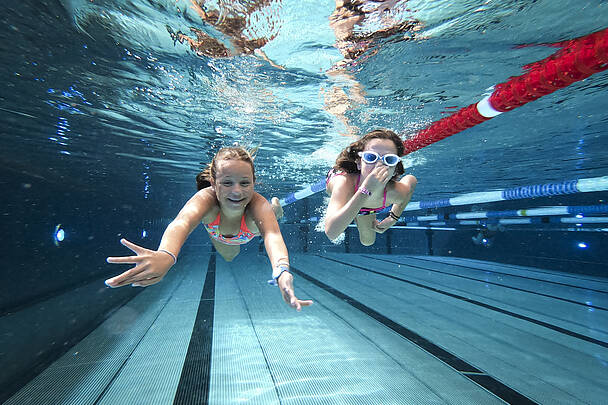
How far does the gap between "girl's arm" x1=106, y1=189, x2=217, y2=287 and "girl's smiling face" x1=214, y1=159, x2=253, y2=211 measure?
26 cm

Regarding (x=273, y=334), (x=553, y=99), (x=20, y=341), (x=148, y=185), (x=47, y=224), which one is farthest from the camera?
(x=148, y=185)

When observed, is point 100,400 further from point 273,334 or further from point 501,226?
point 501,226

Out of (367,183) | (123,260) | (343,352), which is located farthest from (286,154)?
(123,260)

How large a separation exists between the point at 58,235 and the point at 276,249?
31.5ft

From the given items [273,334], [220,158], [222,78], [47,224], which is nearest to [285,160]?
[222,78]

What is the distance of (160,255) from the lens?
1.98 metres

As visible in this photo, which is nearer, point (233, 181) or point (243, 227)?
point (233, 181)

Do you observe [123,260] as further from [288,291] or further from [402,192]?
[402,192]

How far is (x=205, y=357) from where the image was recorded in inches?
135

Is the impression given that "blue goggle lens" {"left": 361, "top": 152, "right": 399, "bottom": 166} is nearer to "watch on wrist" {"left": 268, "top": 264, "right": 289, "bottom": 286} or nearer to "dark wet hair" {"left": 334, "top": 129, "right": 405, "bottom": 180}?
"dark wet hair" {"left": 334, "top": 129, "right": 405, "bottom": 180}

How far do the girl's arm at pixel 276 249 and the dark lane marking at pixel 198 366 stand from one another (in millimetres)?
1345

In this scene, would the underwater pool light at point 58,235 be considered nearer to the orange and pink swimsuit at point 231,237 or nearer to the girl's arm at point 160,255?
the orange and pink swimsuit at point 231,237

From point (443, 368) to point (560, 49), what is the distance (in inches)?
185

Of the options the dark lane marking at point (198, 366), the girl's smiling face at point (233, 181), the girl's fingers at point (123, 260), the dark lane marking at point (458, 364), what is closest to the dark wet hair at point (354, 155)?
the girl's smiling face at point (233, 181)
